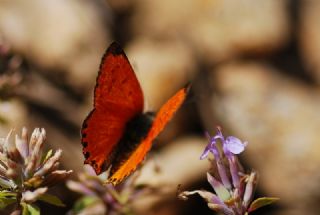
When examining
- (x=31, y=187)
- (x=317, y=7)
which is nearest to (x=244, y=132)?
(x=317, y=7)

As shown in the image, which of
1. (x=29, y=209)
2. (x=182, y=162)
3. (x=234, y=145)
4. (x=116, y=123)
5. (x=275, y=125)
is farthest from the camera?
(x=275, y=125)

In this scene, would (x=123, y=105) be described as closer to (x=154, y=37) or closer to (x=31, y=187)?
(x=31, y=187)

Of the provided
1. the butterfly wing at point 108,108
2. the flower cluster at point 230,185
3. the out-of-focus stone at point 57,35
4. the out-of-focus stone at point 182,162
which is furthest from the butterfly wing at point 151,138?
the out-of-focus stone at point 57,35

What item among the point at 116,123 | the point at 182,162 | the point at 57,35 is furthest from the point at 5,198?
the point at 57,35

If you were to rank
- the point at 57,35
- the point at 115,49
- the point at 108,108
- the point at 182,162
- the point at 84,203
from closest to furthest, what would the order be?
the point at 115,49 < the point at 108,108 < the point at 84,203 < the point at 182,162 < the point at 57,35

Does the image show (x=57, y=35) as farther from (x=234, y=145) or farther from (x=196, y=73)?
(x=234, y=145)

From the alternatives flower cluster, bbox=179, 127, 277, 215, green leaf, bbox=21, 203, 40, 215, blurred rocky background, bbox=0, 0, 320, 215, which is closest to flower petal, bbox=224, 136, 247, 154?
flower cluster, bbox=179, 127, 277, 215
